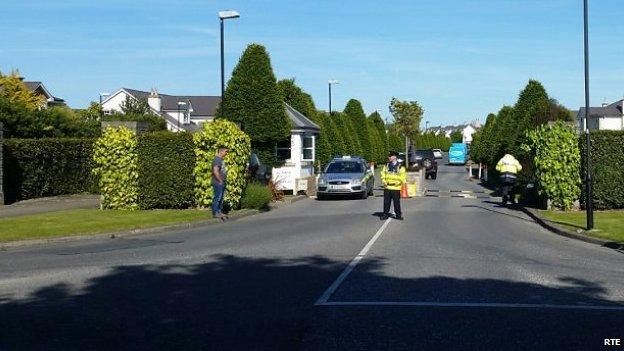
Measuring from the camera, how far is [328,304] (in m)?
8.18

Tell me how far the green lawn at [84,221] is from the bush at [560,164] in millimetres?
9892

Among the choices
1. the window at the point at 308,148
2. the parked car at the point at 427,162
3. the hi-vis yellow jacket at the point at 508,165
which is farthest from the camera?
the parked car at the point at 427,162

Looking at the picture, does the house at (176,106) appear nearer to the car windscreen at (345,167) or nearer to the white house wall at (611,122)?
the car windscreen at (345,167)

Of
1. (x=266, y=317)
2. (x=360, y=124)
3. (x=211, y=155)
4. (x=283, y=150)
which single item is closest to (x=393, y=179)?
(x=211, y=155)

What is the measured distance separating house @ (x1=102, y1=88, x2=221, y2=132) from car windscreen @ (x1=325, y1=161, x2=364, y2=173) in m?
42.5

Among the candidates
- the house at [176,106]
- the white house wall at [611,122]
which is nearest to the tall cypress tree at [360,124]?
the house at [176,106]

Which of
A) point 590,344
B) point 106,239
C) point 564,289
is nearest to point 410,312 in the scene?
point 590,344

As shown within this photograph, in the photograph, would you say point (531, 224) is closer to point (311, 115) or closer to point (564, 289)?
point (564, 289)

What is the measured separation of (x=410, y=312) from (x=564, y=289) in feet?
8.54

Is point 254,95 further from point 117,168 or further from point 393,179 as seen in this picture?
point 393,179

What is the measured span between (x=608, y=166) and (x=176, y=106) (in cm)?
7077

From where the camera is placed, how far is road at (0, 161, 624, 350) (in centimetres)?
673

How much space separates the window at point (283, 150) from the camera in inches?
1423

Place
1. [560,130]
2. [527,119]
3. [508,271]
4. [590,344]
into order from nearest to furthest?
[590,344] → [508,271] → [560,130] → [527,119]
